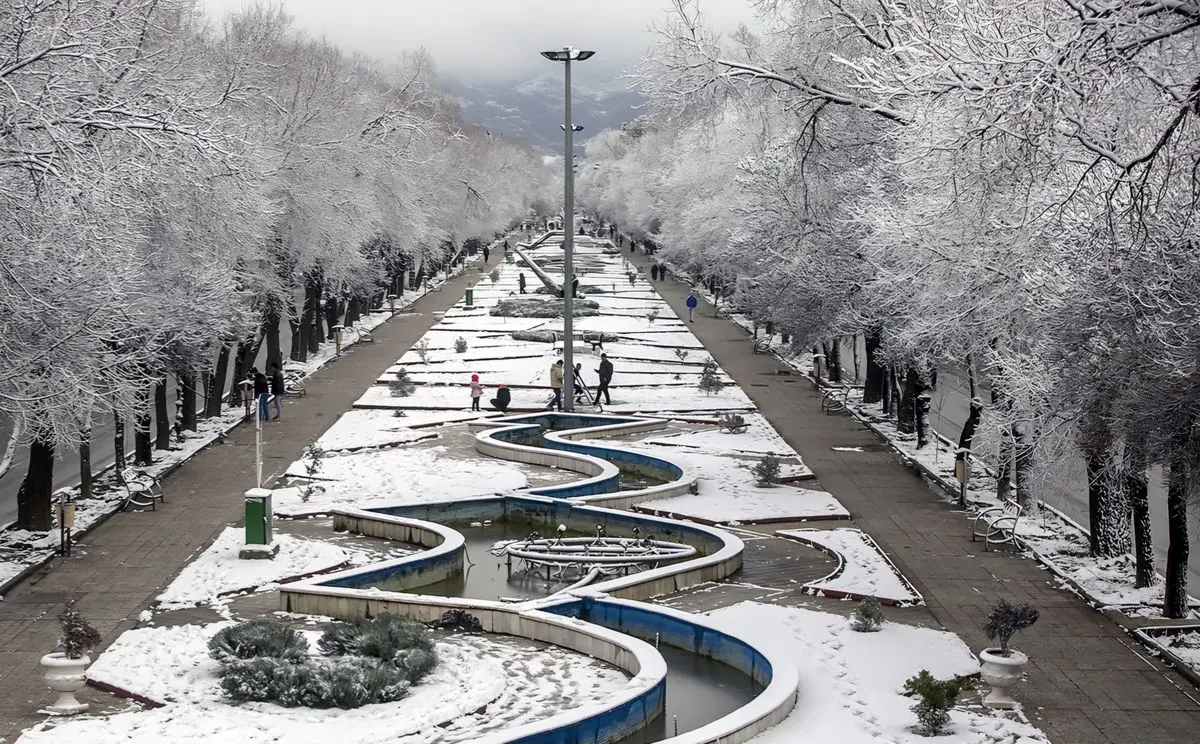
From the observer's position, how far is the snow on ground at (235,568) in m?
17.8

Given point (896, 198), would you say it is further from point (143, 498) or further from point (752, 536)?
point (143, 498)

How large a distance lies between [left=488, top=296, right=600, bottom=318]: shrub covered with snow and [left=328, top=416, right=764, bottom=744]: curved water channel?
31.4 meters

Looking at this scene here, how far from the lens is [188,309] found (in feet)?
80.8

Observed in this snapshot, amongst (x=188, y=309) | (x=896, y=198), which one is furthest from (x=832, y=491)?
(x=188, y=309)

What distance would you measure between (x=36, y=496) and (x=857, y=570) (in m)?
11.4

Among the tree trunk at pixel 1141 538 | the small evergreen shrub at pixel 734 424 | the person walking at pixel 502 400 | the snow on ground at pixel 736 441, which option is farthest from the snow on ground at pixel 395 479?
the tree trunk at pixel 1141 538

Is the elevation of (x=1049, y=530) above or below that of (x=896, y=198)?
below

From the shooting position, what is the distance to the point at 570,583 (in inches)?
761

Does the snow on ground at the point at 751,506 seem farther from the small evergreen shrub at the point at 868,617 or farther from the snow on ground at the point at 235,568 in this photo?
the small evergreen shrub at the point at 868,617

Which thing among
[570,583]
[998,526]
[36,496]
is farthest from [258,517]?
[998,526]

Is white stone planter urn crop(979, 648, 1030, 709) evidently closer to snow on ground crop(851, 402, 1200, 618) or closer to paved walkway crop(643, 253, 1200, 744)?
paved walkway crop(643, 253, 1200, 744)

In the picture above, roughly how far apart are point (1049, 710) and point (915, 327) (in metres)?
10.4

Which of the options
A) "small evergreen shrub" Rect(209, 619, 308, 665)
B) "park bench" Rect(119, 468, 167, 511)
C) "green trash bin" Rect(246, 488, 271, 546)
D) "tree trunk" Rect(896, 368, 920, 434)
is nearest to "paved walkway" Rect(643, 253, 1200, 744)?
"tree trunk" Rect(896, 368, 920, 434)

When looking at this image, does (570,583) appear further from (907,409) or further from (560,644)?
(907,409)
